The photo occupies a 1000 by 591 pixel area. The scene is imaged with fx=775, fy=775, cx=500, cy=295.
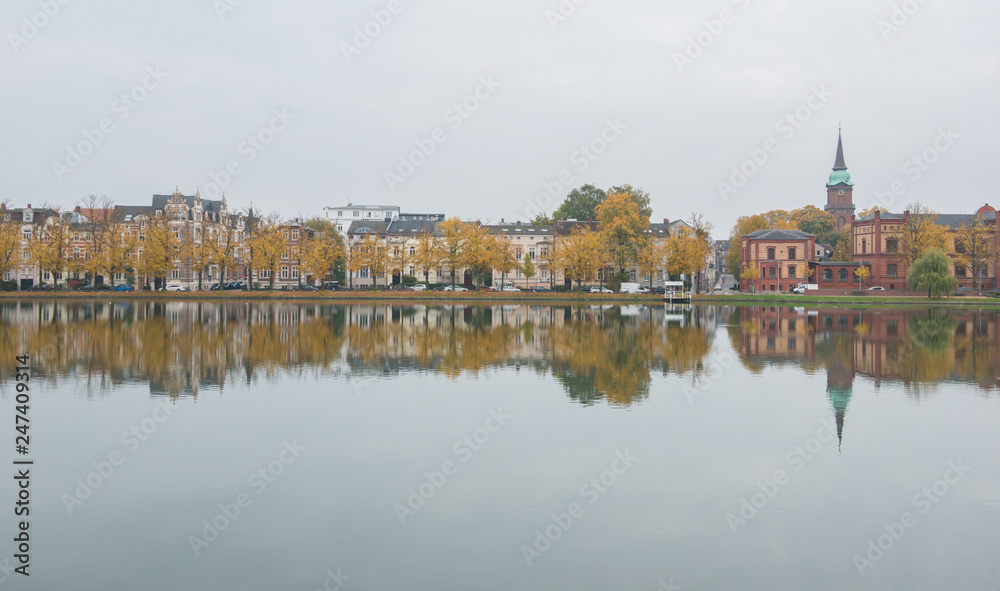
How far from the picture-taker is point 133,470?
13.8 metres

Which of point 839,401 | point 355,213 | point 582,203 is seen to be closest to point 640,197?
point 582,203

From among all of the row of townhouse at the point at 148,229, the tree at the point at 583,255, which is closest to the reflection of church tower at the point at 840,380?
the tree at the point at 583,255

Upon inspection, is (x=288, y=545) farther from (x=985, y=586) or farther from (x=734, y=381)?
(x=734, y=381)

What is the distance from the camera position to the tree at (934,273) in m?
75.6

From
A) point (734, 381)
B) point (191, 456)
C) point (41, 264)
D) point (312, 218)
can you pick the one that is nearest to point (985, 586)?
point (191, 456)

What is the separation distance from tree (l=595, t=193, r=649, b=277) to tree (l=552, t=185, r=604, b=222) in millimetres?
27054

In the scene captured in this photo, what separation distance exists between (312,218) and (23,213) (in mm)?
38895

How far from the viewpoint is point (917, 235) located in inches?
3494

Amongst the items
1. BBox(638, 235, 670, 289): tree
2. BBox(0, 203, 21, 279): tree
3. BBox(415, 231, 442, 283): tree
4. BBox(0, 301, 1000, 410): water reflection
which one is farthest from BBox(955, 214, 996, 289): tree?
BBox(0, 203, 21, 279): tree

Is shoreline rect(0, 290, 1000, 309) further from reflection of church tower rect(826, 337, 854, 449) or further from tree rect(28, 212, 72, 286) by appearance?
reflection of church tower rect(826, 337, 854, 449)

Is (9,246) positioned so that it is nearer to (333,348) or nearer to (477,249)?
(477,249)

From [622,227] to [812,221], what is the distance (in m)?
54.4

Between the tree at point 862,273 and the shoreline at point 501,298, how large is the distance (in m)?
13.6

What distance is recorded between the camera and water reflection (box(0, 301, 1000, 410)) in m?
24.4
